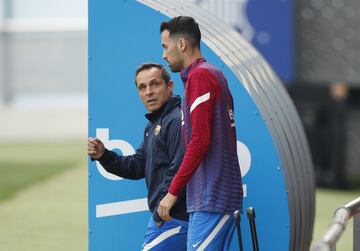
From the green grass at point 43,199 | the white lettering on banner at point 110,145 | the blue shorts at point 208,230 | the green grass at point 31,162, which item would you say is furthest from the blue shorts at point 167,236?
the green grass at point 31,162

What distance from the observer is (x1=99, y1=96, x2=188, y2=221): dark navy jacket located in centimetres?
582

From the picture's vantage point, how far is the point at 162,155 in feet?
19.3

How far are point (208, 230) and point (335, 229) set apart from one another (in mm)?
1234

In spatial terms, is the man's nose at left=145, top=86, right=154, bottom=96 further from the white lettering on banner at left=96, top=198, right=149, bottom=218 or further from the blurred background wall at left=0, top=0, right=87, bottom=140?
the blurred background wall at left=0, top=0, right=87, bottom=140

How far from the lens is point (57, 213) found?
40.4ft

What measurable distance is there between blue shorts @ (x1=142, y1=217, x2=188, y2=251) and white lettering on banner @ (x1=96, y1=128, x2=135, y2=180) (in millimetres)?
886

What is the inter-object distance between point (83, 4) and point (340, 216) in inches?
914

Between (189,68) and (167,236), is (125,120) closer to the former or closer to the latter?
(167,236)

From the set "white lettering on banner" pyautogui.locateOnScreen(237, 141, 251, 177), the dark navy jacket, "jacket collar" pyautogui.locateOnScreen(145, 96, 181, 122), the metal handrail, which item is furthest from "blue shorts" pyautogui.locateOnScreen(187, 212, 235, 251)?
"white lettering on banner" pyautogui.locateOnScreen(237, 141, 251, 177)

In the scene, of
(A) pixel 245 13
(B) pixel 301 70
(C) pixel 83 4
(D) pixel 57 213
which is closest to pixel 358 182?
(B) pixel 301 70

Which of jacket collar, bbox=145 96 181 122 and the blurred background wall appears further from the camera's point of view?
the blurred background wall

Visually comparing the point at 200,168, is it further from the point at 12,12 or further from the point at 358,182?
the point at 12,12

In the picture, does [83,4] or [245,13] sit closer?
[245,13]

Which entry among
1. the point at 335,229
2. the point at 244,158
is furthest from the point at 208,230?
the point at 244,158
